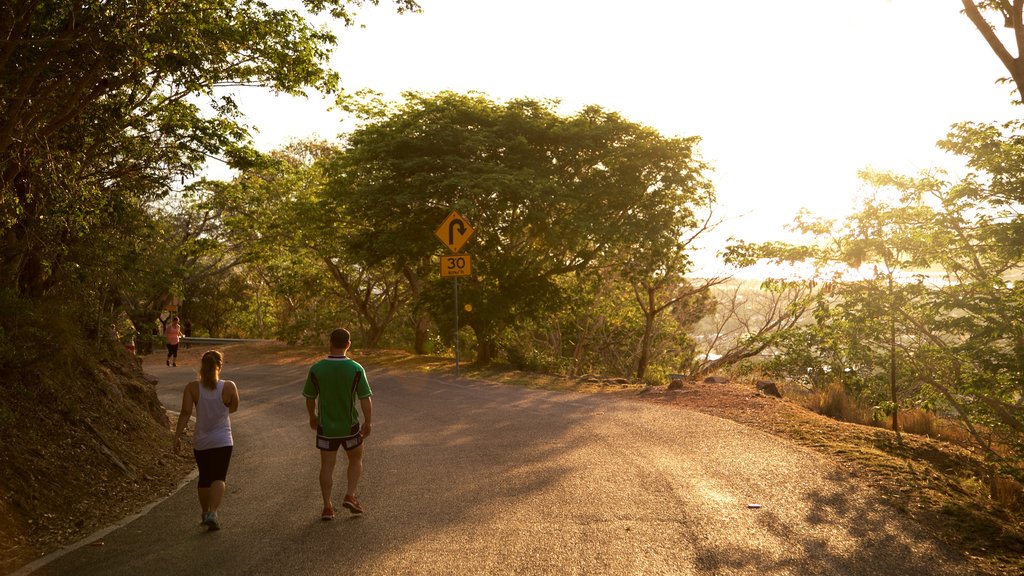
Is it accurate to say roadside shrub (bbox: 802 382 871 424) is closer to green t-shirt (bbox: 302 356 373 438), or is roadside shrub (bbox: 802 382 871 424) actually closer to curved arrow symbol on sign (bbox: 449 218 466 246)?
curved arrow symbol on sign (bbox: 449 218 466 246)

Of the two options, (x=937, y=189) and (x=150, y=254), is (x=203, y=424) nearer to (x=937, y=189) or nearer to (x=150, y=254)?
(x=150, y=254)

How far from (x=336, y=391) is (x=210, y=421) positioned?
1.17 meters

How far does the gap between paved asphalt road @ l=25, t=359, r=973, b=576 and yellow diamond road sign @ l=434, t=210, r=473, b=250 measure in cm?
910

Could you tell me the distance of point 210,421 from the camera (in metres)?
7.34

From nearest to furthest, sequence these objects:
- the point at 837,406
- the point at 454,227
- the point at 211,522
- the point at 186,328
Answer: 1. the point at 211,522
2. the point at 837,406
3. the point at 454,227
4. the point at 186,328

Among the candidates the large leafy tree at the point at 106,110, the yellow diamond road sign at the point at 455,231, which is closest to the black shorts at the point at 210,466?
the large leafy tree at the point at 106,110

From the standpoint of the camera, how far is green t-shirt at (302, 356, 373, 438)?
734 cm

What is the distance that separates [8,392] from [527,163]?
16.8m

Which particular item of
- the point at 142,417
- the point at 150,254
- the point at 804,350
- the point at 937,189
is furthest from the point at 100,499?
the point at 937,189

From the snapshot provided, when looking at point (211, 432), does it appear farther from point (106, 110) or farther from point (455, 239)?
point (455, 239)

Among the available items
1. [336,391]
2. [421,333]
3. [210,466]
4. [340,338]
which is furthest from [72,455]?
[421,333]

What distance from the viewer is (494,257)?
25.2 metres

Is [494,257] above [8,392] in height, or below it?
above

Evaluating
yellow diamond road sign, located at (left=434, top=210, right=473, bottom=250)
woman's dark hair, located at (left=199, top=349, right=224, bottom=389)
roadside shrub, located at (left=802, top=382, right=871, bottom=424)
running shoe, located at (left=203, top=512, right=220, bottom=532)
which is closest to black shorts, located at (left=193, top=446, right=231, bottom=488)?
running shoe, located at (left=203, top=512, right=220, bottom=532)
